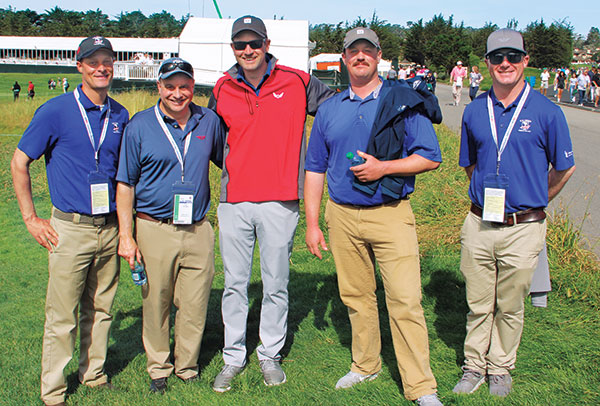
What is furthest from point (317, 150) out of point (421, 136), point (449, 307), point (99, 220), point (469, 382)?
point (449, 307)

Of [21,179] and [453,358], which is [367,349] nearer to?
[453,358]

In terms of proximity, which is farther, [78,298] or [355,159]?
[78,298]

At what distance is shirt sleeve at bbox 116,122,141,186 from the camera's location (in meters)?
3.68

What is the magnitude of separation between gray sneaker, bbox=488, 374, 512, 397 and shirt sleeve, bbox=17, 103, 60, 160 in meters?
3.27

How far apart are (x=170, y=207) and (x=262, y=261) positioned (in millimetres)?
782

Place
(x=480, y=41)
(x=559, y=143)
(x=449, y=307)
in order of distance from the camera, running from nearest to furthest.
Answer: (x=559, y=143) < (x=449, y=307) < (x=480, y=41)

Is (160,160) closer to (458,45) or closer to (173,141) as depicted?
(173,141)

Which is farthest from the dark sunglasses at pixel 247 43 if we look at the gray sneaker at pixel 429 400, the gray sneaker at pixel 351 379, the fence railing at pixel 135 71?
the fence railing at pixel 135 71

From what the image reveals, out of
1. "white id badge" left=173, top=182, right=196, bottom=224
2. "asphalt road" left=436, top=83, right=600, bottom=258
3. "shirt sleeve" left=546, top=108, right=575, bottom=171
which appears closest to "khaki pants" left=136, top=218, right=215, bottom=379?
"white id badge" left=173, top=182, right=196, bottom=224

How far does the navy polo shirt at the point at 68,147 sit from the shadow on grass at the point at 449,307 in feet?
9.54

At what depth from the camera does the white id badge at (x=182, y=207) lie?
3.76 meters

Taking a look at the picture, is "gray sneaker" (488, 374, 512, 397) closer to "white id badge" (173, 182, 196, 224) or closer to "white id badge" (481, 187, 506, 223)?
"white id badge" (481, 187, 506, 223)

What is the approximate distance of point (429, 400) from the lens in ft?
11.5

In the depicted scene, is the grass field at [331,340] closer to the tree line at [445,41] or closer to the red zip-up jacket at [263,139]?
the red zip-up jacket at [263,139]
